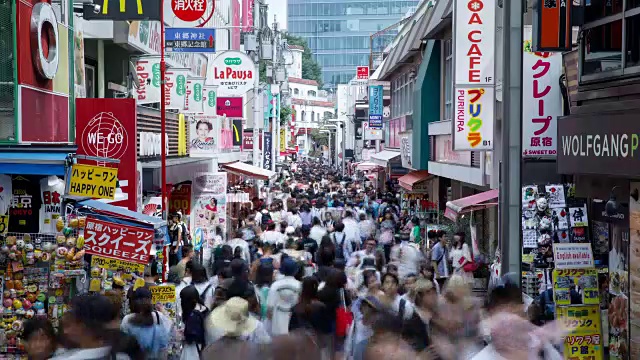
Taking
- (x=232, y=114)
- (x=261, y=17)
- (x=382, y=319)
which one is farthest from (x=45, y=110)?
(x=261, y=17)

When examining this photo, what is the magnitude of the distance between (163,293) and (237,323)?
133 inches

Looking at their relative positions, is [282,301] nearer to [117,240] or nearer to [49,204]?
[117,240]

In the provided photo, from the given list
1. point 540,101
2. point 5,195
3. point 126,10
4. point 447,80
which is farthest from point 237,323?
point 447,80

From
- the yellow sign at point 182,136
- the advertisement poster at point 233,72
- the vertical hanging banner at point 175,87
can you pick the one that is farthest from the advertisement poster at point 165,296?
the advertisement poster at point 233,72

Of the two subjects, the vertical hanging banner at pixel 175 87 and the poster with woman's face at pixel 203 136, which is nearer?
the vertical hanging banner at pixel 175 87

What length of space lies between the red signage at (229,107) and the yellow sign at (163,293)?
72.4 feet

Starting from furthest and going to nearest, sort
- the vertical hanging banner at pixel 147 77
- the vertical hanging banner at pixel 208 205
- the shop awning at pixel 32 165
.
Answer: the vertical hanging banner at pixel 208 205 < the vertical hanging banner at pixel 147 77 < the shop awning at pixel 32 165

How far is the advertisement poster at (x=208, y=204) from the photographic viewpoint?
77.8ft

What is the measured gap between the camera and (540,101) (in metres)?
13.2

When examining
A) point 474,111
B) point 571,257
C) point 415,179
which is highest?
point 474,111

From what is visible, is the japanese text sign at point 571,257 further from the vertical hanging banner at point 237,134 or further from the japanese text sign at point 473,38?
the vertical hanging banner at point 237,134

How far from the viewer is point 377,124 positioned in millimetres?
47438

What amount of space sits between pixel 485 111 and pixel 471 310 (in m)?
6.92

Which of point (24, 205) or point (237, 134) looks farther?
point (237, 134)
